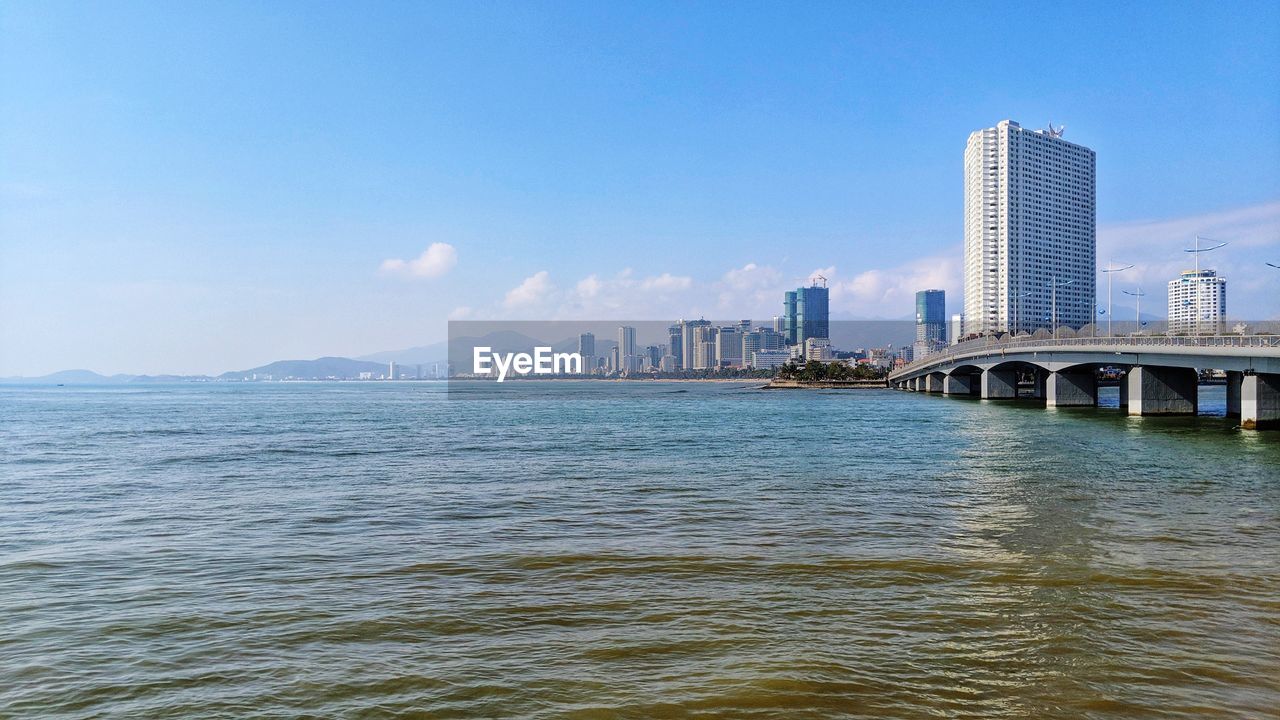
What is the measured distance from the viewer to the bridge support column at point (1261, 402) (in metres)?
44.3

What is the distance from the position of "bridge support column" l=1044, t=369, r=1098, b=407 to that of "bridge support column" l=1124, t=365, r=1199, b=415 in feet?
55.2

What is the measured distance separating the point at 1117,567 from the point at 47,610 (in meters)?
16.4

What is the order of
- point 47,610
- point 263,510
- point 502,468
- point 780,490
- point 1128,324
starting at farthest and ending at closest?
point 1128,324 → point 502,468 → point 780,490 → point 263,510 → point 47,610

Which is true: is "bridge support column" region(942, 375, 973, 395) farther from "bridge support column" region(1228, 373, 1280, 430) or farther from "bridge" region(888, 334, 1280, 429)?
"bridge support column" region(1228, 373, 1280, 430)

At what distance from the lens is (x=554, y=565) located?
13.8 meters

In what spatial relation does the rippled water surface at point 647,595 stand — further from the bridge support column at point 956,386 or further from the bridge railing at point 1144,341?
the bridge support column at point 956,386

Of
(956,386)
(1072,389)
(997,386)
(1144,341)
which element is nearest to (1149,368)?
(1144,341)

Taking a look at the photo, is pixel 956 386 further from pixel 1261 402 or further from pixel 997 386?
pixel 1261 402

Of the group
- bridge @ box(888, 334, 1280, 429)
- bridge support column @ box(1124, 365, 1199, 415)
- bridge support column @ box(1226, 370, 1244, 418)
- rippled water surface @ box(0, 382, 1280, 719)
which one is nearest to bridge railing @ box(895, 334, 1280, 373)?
bridge @ box(888, 334, 1280, 429)

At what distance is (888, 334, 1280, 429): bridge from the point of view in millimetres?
44250

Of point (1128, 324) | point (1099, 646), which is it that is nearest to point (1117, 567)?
point (1099, 646)

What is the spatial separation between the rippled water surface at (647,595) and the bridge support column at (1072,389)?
51.0 metres

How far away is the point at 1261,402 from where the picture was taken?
1748 inches

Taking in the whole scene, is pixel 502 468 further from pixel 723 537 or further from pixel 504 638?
pixel 504 638
